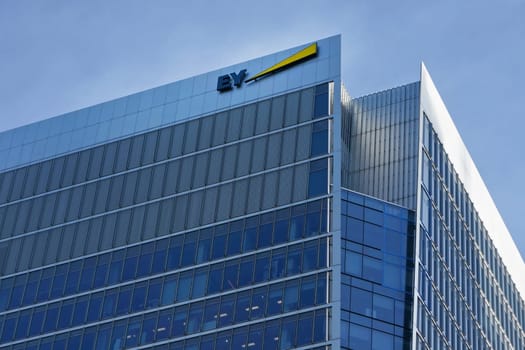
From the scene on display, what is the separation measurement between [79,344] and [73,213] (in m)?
13.8

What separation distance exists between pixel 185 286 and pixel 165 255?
4.13 metres

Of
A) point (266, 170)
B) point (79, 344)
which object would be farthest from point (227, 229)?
point (79, 344)

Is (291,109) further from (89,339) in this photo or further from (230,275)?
(89,339)

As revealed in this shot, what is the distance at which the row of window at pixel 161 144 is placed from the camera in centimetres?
13050

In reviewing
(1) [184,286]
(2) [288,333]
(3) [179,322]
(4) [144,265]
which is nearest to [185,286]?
(1) [184,286]

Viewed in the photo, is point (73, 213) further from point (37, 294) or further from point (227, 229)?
point (227, 229)

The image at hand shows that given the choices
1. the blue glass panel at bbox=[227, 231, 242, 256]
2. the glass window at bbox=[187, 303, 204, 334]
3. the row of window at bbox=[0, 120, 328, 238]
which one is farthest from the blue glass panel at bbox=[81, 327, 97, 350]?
the blue glass panel at bbox=[227, 231, 242, 256]

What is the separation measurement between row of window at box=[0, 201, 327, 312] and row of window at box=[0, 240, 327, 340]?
3.12ft

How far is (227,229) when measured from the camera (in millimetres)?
126562

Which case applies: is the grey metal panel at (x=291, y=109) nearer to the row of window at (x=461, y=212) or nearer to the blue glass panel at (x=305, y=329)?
the row of window at (x=461, y=212)

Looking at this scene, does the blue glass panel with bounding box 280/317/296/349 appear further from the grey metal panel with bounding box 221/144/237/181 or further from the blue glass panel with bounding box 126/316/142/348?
the grey metal panel with bounding box 221/144/237/181

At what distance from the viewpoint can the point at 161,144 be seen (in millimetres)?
136750

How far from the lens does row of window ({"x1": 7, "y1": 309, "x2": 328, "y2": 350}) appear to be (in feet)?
382

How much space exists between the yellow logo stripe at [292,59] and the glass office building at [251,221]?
173 mm
